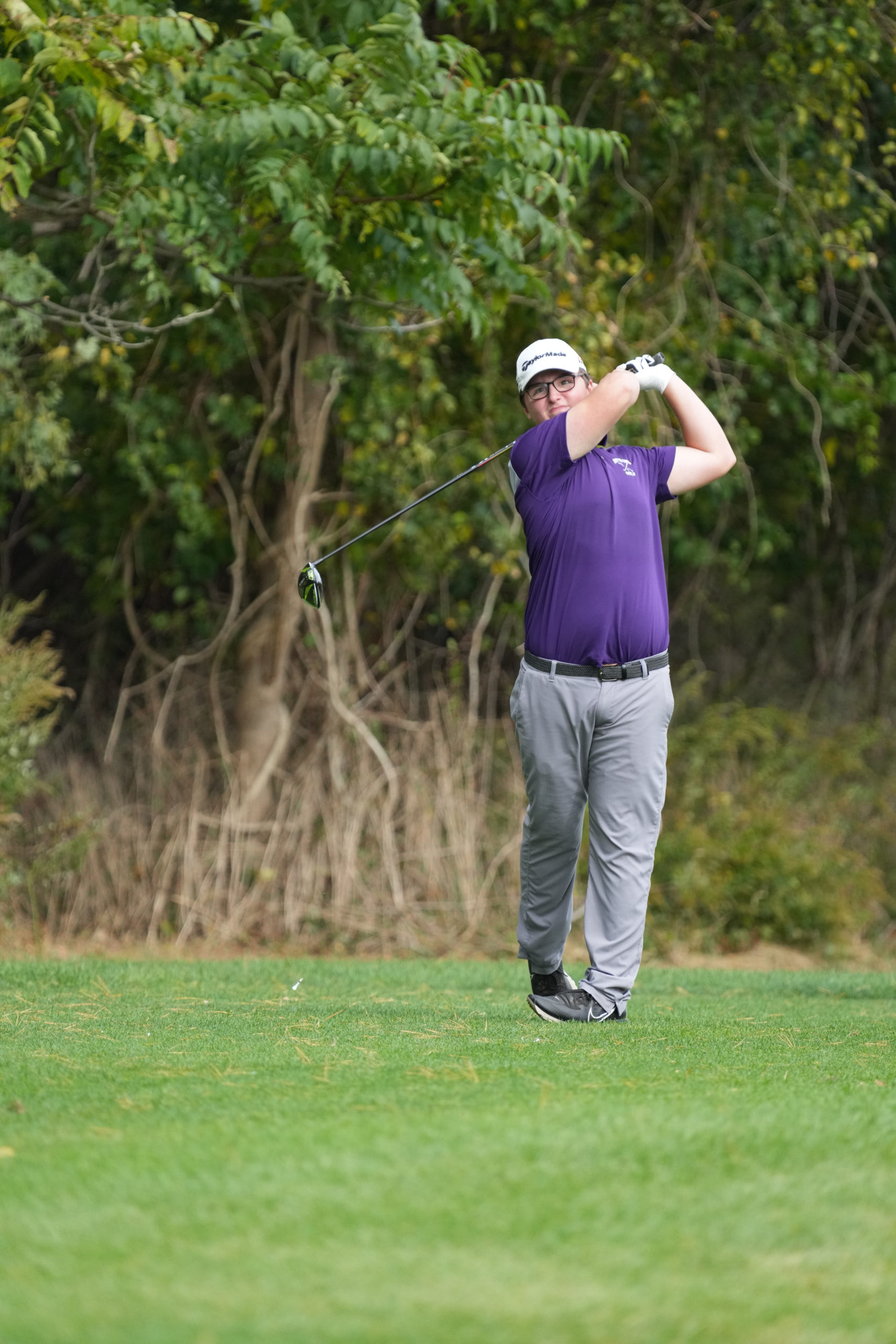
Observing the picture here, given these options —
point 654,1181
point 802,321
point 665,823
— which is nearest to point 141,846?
point 665,823

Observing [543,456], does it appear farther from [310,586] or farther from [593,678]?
[310,586]

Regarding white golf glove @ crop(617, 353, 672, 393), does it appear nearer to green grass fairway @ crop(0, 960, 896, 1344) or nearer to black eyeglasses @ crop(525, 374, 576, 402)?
black eyeglasses @ crop(525, 374, 576, 402)

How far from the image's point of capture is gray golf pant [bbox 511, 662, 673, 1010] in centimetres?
491

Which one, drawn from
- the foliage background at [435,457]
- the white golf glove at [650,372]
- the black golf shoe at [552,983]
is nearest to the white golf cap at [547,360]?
the white golf glove at [650,372]

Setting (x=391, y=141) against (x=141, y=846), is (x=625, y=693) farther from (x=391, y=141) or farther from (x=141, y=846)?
(x=141, y=846)

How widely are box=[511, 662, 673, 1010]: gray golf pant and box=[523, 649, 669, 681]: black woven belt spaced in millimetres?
15

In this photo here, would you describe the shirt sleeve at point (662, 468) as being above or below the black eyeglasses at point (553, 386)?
below

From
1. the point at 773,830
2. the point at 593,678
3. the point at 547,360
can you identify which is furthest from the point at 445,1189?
the point at 773,830

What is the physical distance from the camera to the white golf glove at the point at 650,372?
16.3 ft

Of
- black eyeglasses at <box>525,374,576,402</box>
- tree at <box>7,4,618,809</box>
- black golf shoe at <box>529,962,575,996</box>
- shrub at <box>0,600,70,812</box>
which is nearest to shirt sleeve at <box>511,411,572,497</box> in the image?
black eyeglasses at <box>525,374,576,402</box>

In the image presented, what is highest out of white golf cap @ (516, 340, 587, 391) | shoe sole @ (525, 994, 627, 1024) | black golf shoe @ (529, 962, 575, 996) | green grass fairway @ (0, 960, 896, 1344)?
white golf cap @ (516, 340, 587, 391)

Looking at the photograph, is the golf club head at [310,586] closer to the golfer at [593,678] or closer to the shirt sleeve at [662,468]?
the golfer at [593,678]

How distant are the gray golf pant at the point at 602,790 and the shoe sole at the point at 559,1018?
0.15 feet

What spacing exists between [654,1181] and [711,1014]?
2.77m
